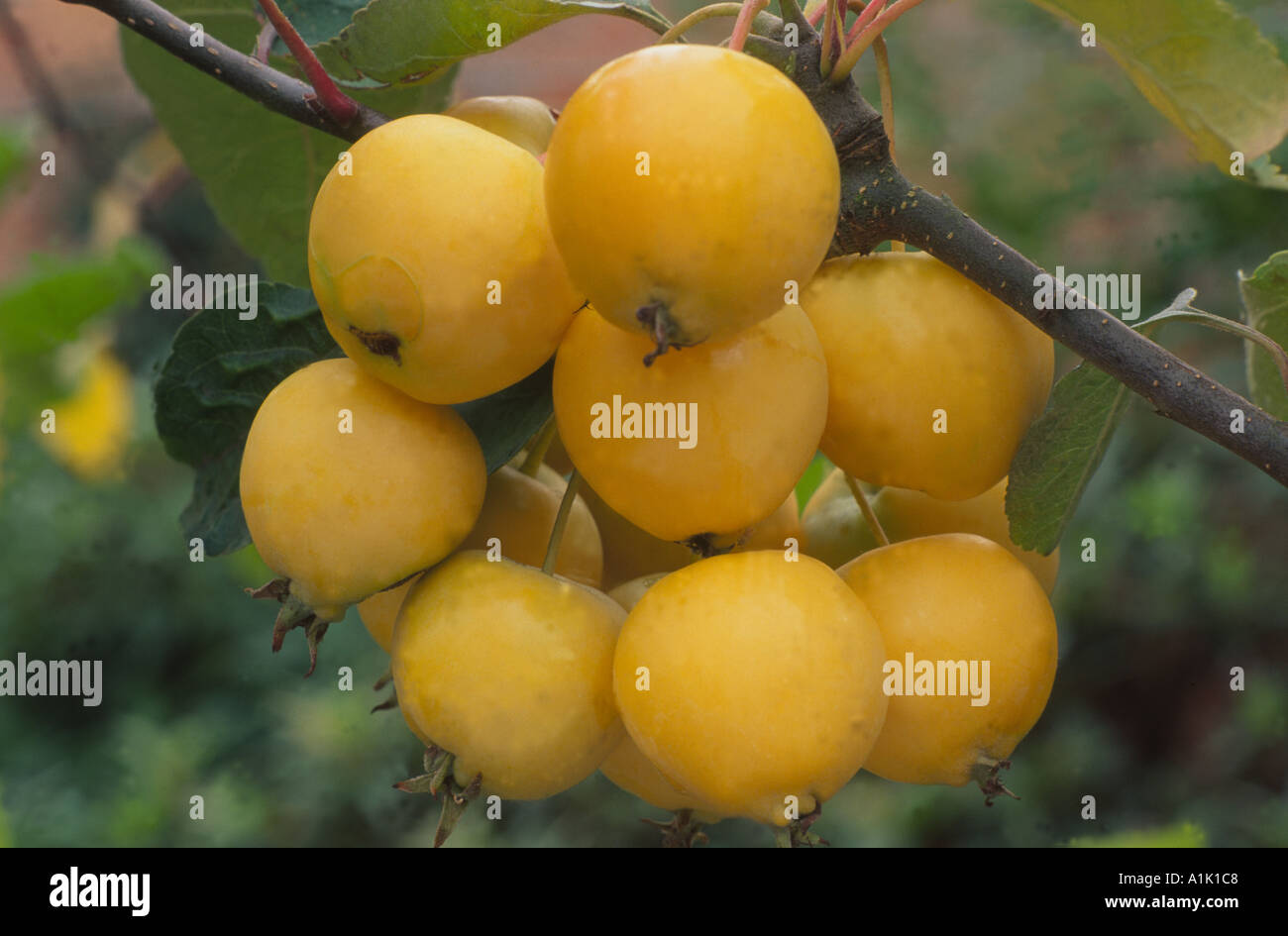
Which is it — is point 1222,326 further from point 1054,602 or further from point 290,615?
point 1054,602

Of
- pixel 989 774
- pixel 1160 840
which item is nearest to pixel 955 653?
pixel 989 774

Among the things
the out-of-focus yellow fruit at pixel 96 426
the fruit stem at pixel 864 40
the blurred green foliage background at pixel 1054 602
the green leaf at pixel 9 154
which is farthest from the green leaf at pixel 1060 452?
the out-of-focus yellow fruit at pixel 96 426

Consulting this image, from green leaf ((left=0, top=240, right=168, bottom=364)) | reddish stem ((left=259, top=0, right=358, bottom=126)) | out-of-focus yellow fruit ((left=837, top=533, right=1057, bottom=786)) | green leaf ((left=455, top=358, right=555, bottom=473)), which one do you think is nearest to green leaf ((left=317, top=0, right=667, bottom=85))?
reddish stem ((left=259, top=0, right=358, bottom=126))

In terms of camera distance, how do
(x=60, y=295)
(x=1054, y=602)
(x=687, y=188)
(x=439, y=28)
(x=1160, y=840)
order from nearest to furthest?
(x=687, y=188) < (x=439, y=28) < (x=1160, y=840) < (x=60, y=295) < (x=1054, y=602)

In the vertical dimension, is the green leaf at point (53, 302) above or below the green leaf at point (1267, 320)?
above

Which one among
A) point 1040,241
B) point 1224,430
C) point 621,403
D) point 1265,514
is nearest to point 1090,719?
point 1265,514

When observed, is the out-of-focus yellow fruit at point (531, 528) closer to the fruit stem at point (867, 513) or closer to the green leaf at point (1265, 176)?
the fruit stem at point (867, 513)

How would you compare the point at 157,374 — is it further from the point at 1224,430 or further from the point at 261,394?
the point at 1224,430
